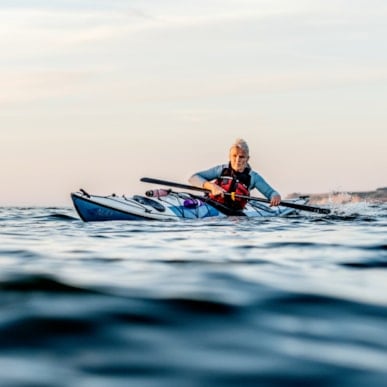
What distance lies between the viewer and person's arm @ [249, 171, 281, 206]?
1367 centimetres

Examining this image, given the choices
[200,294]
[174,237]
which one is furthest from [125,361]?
[174,237]

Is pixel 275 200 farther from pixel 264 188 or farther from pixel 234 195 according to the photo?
pixel 234 195

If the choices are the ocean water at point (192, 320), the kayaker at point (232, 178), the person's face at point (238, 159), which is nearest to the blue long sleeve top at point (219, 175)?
the kayaker at point (232, 178)

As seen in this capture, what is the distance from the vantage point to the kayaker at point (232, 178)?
43.3 feet

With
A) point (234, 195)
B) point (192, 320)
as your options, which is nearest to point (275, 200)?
point (234, 195)

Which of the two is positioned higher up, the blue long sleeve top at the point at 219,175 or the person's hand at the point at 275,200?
the blue long sleeve top at the point at 219,175

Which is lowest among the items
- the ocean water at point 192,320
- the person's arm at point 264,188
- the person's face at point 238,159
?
the ocean water at point 192,320

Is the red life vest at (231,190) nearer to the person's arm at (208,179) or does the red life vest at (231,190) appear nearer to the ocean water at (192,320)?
the person's arm at (208,179)

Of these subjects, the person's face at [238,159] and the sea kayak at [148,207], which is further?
the person's face at [238,159]

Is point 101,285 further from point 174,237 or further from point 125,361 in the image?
point 174,237

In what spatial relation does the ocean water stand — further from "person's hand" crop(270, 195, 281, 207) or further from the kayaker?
"person's hand" crop(270, 195, 281, 207)

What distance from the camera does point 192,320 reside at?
2.91 m

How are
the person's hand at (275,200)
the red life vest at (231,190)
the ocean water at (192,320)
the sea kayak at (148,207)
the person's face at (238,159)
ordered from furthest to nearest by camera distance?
the person's hand at (275,200), the red life vest at (231,190), the person's face at (238,159), the sea kayak at (148,207), the ocean water at (192,320)

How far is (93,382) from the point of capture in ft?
6.67
